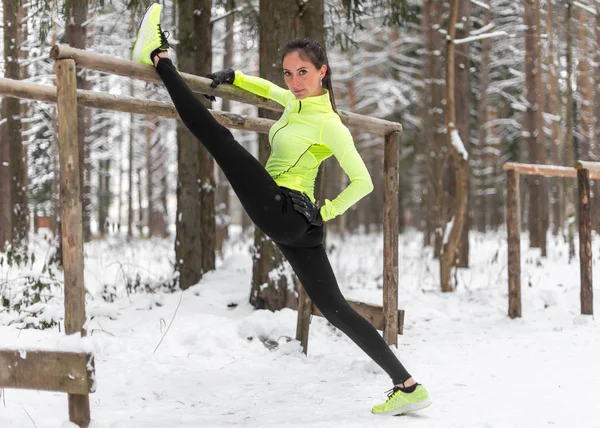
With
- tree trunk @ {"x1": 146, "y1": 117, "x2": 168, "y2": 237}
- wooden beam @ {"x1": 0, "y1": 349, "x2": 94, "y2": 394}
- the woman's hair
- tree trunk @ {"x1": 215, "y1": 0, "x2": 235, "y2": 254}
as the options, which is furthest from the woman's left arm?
tree trunk @ {"x1": 146, "y1": 117, "x2": 168, "y2": 237}

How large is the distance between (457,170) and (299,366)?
421 cm

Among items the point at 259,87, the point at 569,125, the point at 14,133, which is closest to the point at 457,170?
the point at 259,87

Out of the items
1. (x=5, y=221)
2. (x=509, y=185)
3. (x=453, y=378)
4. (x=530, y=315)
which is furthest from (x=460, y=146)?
(x=5, y=221)

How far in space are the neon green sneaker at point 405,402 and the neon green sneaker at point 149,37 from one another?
216 centimetres

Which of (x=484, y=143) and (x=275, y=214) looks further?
(x=484, y=143)

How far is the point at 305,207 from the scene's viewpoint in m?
2.94

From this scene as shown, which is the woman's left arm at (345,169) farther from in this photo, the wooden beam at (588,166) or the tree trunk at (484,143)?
the tree trunk at (484,143)

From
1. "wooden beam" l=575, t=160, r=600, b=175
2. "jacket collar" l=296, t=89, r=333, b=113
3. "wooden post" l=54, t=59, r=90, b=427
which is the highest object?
"jacket collar" l=296, t=89, r=333, b=113

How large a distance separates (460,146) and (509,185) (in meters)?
1.58

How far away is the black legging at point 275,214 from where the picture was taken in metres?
2.85

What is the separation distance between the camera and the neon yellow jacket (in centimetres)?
295

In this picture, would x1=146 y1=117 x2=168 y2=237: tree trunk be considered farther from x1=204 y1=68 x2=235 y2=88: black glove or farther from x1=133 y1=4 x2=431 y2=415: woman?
x1=133 y1=4 x2=431 y2=415: woman

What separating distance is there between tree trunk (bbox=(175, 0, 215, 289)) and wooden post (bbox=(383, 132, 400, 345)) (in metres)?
2.80

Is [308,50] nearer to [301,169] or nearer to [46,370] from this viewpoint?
[301,169]
